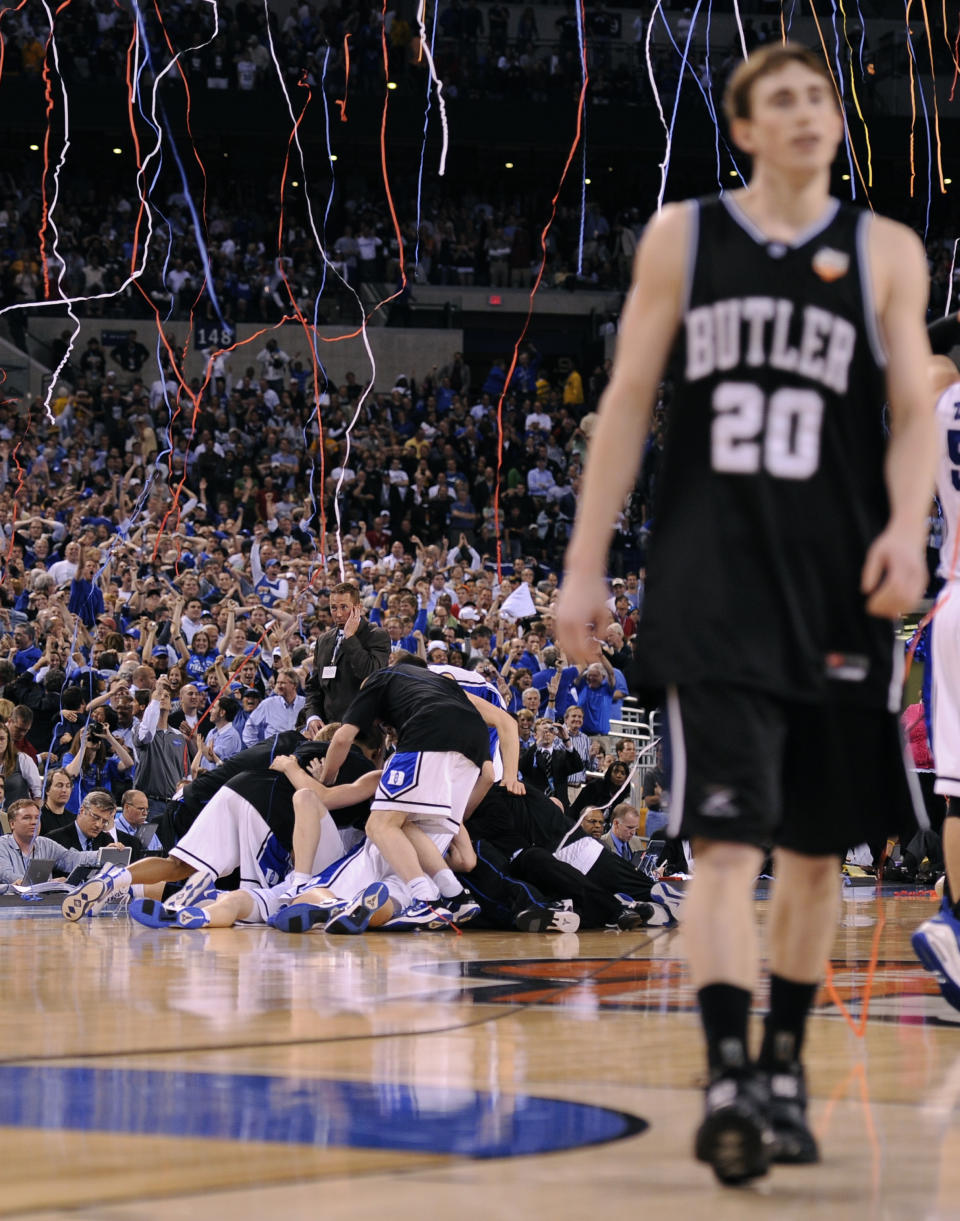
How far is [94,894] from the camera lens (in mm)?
8430

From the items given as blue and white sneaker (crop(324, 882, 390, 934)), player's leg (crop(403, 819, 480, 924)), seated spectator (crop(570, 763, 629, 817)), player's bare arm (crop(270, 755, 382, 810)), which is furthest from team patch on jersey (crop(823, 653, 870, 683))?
seated spectator (crop(570, 763, 629, 817))

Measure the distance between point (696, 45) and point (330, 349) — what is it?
30.9 ft

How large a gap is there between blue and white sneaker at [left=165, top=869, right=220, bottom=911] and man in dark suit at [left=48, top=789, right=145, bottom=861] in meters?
1.77

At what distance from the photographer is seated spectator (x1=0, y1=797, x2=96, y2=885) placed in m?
9.73

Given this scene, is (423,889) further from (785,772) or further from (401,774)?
(785,772)

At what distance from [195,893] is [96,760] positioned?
3.85 m

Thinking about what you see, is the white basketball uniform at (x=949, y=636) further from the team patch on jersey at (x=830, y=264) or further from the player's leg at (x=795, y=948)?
the team patch on jersey at (x=830, y=264)

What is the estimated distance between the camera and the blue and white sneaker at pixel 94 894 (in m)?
8.38

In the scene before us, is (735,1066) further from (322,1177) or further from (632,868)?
(632,868)

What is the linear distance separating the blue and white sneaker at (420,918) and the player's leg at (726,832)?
534cm

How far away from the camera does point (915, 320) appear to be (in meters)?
2.76

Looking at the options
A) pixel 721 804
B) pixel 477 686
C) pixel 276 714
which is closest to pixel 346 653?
pixel 477 686

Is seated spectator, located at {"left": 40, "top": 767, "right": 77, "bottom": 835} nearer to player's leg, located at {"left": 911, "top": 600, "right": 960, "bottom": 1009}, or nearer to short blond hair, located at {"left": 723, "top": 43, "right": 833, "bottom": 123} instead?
player's leg, located at {"left": 911, "top": 600, "right": 960, "bottom": 1009}

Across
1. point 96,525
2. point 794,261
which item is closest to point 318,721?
point 794,261
